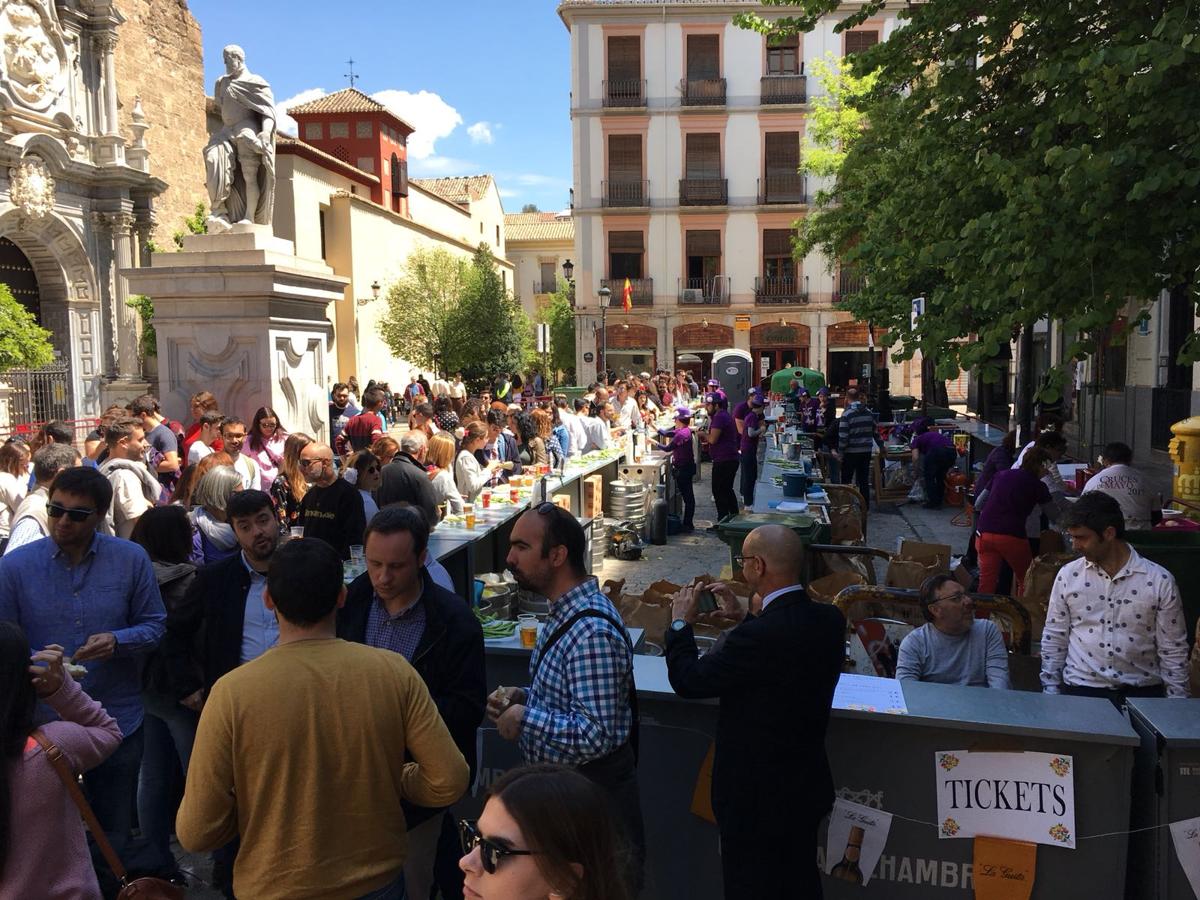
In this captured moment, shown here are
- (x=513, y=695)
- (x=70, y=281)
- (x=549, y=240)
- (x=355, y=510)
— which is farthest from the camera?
(x=549, y=240)

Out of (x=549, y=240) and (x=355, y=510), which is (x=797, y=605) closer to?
(x=355, y=510)

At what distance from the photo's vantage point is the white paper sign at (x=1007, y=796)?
11.7 ft

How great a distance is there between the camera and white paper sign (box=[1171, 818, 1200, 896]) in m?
3.43

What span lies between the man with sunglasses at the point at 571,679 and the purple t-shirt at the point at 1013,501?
5.65 meters

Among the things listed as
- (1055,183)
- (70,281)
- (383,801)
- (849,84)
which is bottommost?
(383,801)

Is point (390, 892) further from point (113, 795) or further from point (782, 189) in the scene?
point (782, 189)

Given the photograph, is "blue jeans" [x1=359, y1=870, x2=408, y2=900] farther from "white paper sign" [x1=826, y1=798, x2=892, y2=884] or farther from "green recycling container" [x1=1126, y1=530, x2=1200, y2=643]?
"green recycling container" [x1=1126, y1=530, x2=1200, y2=643]

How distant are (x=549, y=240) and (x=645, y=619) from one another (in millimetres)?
63159

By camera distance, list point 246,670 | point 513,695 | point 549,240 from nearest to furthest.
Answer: point 246,670 < point 513,695 < point 549,240

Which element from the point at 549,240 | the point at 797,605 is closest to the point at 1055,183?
the point at 797,605

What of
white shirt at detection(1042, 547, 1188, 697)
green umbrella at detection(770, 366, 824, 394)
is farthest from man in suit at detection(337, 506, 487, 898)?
green umbrella at detection(770, 366, 824, 394)

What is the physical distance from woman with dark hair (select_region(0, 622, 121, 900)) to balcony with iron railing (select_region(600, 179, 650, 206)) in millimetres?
40160

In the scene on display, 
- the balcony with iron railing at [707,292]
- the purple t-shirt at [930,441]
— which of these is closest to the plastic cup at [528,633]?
the purple t-shirt at [930,441]

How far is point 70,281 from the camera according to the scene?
26719 millimetres
